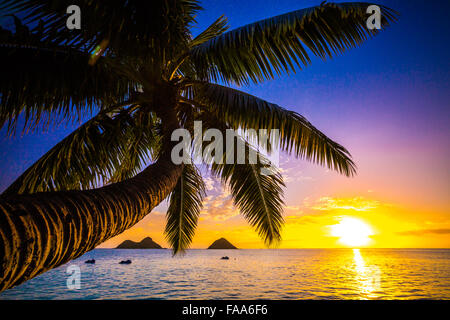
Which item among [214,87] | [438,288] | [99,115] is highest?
[214,87]

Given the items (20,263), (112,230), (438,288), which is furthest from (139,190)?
(438,288)

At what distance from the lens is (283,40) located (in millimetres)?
3938

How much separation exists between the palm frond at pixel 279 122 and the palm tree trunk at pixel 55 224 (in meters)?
2.27

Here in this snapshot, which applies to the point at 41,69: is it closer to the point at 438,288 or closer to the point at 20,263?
the point at 20,263

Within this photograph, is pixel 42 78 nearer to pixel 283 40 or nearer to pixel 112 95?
pixel 112 95

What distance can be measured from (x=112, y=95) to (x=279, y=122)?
9.97 feet

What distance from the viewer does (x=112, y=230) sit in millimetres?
2375

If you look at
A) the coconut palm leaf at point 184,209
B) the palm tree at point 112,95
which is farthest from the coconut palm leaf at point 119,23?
the coconut palm leaf at point 184,209

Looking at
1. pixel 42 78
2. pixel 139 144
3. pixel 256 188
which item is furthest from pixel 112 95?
pixel 256 188

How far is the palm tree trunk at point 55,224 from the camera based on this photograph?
138 centimetres

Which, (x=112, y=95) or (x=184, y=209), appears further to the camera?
(x=184, y=209)

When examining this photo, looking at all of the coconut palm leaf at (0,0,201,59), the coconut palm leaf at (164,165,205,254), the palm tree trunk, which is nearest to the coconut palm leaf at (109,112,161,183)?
the coconut palm leaf at (164,165,205,254)

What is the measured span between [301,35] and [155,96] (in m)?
2.71
